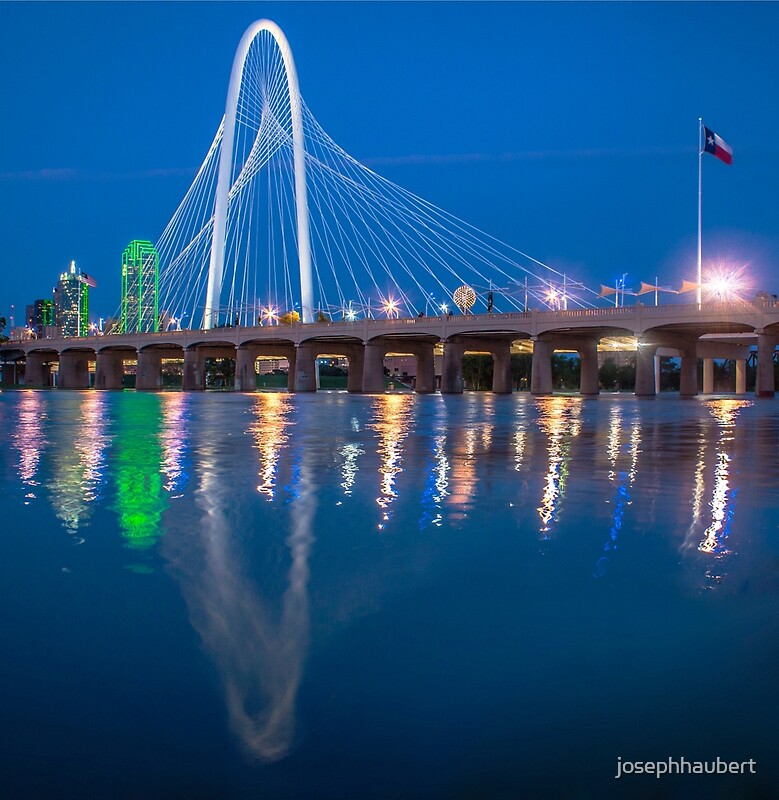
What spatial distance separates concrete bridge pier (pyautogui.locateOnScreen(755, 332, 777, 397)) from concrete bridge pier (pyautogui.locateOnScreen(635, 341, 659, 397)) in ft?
30.0

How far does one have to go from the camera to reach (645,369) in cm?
7288

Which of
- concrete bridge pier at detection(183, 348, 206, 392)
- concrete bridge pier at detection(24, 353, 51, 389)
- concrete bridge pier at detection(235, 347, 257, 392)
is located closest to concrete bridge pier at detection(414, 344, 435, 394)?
concrete bridge pier at detection(235, 347, 257, 392)

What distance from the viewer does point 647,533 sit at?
8289 millimetres

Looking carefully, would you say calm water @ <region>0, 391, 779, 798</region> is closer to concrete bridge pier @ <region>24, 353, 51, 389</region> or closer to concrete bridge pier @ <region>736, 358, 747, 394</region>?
concrete bridge pier @ <region>736, 358, 747, 394</region>

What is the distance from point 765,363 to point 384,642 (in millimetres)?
66297

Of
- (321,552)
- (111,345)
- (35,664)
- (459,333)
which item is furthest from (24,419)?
(111,345)

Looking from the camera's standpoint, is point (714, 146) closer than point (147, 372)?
Yes

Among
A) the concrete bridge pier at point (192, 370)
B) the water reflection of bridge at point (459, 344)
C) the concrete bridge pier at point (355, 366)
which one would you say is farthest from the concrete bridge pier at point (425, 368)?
the concrete bridge pier at point (192, 370)

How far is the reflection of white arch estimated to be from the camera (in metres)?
82.1

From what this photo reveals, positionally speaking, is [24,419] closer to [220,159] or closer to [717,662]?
[717,662]

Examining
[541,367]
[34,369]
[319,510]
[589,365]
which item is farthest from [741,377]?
[319,510]

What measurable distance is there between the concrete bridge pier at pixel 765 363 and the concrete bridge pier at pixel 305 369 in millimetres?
47149

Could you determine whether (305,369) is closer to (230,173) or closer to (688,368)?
(230,173)

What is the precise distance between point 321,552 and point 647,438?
16.5 meters
